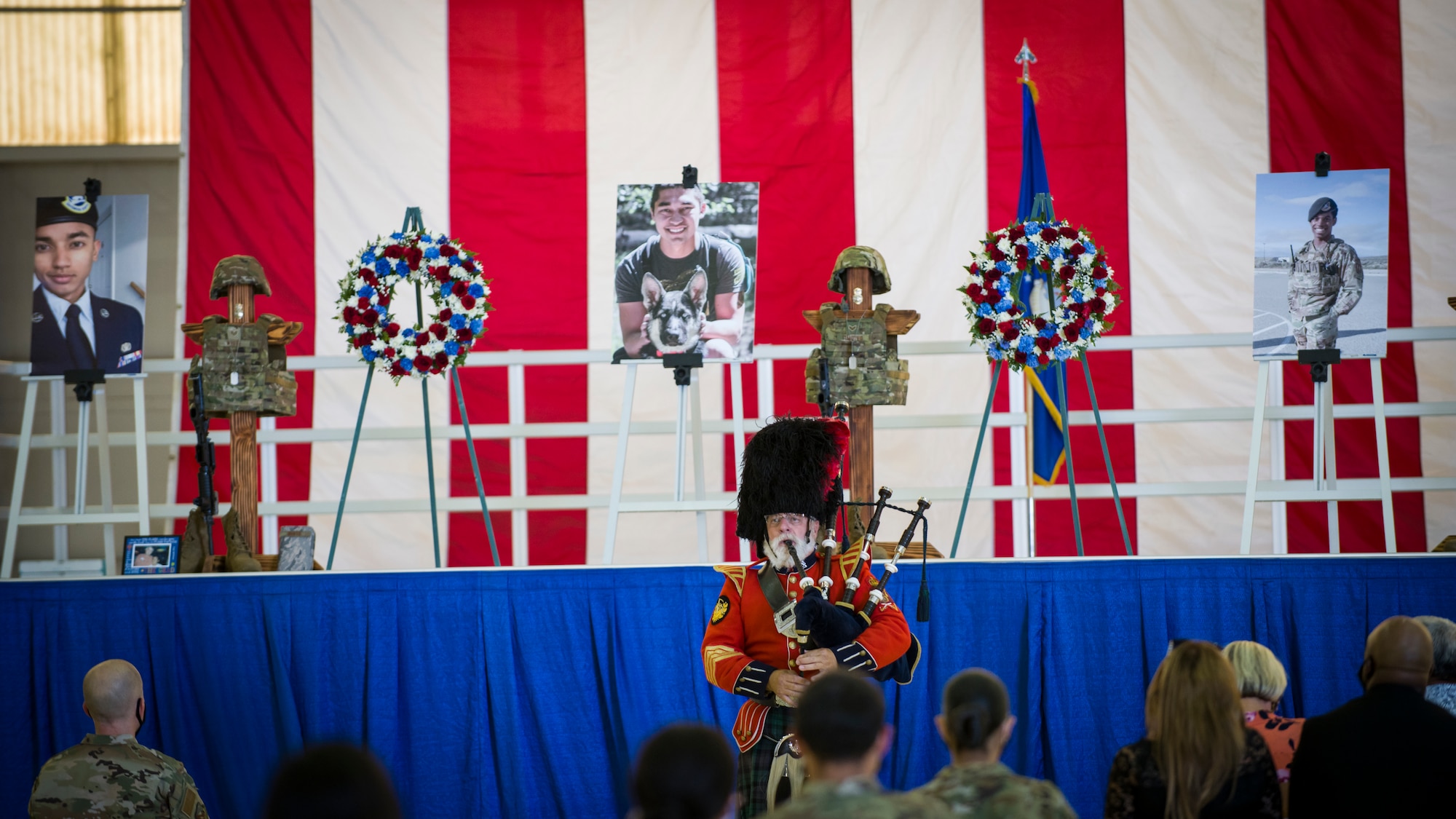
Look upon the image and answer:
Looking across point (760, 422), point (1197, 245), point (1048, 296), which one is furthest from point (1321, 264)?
point (760, 422)

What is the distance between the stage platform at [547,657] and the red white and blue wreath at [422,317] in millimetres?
1177

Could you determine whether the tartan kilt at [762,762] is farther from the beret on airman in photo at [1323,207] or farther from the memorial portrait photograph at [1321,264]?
the beret on airman in photo at [1323,207]

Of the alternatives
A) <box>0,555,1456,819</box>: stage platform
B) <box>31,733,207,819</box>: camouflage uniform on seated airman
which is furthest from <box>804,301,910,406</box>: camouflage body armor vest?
<box>31,733,207,819</box>: camouflage uniform on seated airman

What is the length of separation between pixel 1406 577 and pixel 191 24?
7110 millimetres

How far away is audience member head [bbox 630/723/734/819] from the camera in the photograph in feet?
6.41

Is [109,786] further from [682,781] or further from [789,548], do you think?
[682,781]

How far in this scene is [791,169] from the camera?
308 inches

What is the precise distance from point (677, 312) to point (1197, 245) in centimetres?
324

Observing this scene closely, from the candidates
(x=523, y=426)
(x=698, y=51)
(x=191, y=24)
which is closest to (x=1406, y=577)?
(x=523, y=426)

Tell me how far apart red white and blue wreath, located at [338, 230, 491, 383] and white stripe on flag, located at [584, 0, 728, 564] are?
192cm

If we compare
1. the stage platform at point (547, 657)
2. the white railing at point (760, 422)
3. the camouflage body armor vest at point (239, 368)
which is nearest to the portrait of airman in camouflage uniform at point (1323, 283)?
the white railing at point (760, 422)

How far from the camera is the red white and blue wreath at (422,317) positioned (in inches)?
231

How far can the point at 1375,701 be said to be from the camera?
9.00ft

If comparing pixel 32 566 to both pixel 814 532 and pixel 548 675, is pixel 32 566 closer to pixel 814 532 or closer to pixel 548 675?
pixel 548 675
